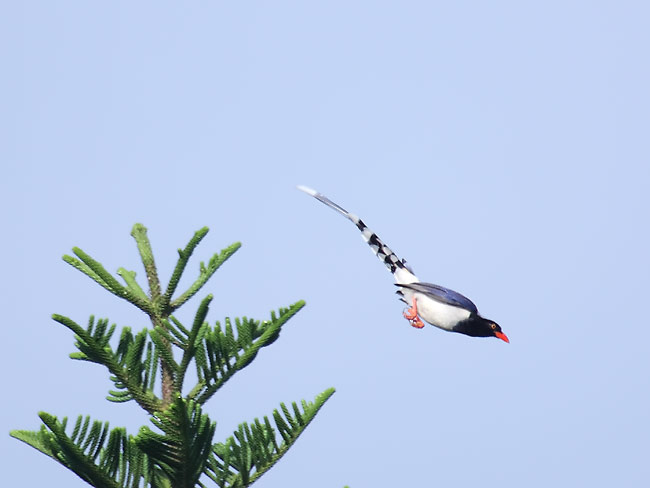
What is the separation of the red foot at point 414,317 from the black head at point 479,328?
1.12 ft

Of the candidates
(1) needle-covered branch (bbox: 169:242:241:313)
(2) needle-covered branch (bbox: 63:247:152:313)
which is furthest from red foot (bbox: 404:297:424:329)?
(2) needle-covered branch (bbox: 63:247:152:313)

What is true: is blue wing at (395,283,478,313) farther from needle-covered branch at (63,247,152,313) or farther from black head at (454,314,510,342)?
needle-covered branch at (63,247,152,313)

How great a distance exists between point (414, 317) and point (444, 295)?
35cm

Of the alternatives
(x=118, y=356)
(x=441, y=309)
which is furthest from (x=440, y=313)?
(x=118, y=356)

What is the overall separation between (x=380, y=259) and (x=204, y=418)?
231 cm

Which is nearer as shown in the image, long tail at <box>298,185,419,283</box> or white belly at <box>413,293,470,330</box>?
white belly at <box>413,293,470,330</box>

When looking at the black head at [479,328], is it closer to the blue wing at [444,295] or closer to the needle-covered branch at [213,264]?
the blue wing at [444,295]

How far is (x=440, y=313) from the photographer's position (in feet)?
24.2

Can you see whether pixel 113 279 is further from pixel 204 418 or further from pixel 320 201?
pixel 320 201

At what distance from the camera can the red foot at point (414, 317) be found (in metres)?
7.59

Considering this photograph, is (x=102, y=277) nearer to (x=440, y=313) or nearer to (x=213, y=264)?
(x=213, y=264)

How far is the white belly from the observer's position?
7.32 m

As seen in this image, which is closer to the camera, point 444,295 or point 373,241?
point 444,295

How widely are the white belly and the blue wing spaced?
32 millimetres
